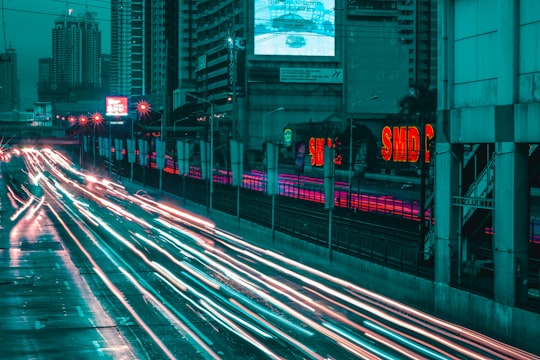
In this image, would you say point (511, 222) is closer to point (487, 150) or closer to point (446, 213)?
point (446, 213)

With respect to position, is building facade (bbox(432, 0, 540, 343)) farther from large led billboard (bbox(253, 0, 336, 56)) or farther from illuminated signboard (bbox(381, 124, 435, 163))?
large led billboard (bbox(253, 0, 336, 56))

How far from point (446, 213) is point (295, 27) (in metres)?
119

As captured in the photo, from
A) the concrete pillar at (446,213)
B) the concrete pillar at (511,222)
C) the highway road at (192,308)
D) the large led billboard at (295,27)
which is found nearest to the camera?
the highway road at (192,308)

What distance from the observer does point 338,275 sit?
109ft

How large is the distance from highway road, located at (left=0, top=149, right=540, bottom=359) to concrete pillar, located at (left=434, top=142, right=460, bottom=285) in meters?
1.76

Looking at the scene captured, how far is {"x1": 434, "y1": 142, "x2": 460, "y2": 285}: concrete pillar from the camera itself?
25766 millimetres

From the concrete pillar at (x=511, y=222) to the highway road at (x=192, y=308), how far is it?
71.4 inches

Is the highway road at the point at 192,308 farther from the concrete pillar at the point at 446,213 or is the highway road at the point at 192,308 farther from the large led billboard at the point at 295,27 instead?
the large led billboard at the point at 295,27

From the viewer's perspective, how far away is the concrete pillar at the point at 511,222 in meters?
22.6

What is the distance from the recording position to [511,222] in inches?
901

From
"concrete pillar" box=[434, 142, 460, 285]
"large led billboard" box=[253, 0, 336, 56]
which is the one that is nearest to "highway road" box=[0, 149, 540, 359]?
"concrete pillar" box=[434, 142, 460, 285]

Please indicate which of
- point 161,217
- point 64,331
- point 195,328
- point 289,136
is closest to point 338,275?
point 195,328

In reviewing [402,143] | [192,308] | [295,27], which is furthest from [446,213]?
[295,27]

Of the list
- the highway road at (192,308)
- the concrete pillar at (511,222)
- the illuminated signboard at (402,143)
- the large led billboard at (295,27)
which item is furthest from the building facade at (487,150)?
the large led billboard at (295,27)
